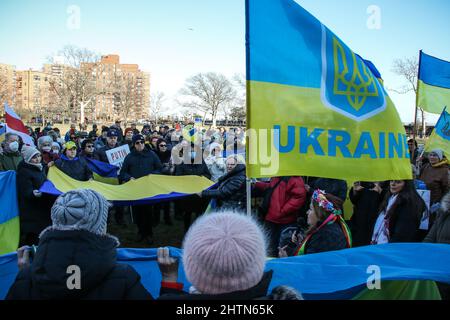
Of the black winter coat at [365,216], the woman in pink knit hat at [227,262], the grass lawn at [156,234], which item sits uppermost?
the woman in pink knit hat at [227,262]

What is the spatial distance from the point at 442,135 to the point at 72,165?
22.0 feet

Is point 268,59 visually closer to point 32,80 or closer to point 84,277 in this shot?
point 84,277

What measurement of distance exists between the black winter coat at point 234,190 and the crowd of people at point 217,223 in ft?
0.05

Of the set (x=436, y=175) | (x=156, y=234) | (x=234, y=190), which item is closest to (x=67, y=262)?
(x=234, y=190)

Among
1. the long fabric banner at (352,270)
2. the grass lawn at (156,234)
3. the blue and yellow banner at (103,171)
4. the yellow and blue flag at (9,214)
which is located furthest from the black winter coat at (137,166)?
the long fabric banner at (352,270)

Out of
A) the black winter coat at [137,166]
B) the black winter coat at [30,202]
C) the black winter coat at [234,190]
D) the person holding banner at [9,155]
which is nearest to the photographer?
the black winter coat at [30,202]

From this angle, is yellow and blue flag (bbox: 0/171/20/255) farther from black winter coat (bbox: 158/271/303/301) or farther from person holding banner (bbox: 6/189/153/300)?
black winter coat (bbox: 158/271/303/301)

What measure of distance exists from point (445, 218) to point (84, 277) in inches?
125

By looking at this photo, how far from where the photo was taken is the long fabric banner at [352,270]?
2635 millimetres

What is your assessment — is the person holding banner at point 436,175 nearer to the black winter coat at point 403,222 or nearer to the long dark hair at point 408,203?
the long dark hair at point 408,203

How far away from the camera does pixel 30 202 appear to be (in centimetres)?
554

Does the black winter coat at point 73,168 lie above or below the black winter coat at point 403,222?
above

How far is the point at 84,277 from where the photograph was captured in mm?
1900
